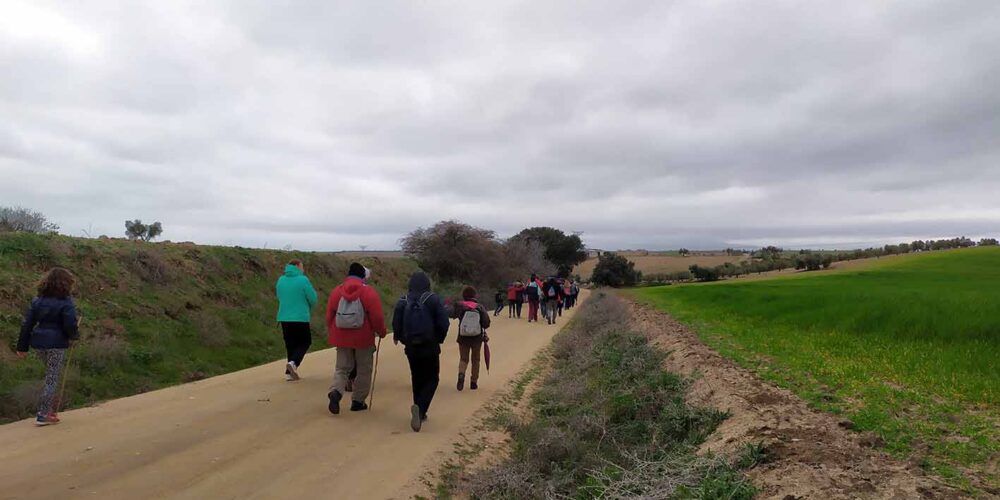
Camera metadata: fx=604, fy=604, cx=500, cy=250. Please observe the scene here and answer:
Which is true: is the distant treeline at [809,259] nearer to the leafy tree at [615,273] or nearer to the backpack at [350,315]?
the leafy tree at [615,273]

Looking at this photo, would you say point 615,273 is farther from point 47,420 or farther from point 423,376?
point 47,420

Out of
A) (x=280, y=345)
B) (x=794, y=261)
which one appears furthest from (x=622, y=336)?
(x=794, y=261)

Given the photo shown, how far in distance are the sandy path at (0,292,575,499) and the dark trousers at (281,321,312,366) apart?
47 centimetres

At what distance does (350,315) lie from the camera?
7461mm

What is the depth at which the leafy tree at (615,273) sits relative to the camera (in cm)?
7788

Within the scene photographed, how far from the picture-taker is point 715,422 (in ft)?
23.0

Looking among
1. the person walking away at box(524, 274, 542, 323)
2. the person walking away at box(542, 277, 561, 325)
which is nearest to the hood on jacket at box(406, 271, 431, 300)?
the person walking away at box(542, 277, 561, 325)

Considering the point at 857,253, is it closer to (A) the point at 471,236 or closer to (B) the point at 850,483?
(A) the point at 471,236

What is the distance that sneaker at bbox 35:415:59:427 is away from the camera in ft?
21.6

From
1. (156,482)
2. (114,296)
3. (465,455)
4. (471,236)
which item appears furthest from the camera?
(471,236)

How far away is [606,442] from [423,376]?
235 centimetres

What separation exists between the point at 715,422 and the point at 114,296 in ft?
39.4

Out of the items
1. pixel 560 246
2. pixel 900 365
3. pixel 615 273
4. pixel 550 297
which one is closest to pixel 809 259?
pixel 615 273

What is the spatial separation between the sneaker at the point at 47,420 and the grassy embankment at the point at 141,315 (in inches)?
31.3
